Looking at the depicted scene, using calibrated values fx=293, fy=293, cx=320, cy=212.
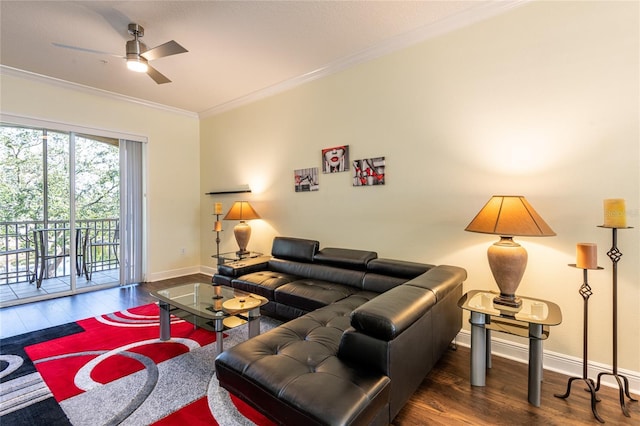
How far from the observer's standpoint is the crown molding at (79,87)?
3.64 m

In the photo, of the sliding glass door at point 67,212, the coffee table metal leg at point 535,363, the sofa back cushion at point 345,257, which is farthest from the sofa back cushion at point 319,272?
the sliding glass door at point 67,212

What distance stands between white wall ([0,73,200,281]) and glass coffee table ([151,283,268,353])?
95.8 inches

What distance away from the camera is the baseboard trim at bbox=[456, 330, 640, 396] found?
6.67ft

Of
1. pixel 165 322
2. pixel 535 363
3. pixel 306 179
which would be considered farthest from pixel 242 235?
pixel 535 363

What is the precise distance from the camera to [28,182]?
155 inches

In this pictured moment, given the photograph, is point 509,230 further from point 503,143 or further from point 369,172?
point 369,172

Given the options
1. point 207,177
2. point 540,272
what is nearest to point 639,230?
point 540,272

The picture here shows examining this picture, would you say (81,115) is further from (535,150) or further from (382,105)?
(535,150)

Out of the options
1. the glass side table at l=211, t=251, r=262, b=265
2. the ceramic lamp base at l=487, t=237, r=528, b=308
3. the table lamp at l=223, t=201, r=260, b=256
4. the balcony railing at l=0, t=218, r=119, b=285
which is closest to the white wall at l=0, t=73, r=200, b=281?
the balcony railing at l=0, t=218, r=119, b=285

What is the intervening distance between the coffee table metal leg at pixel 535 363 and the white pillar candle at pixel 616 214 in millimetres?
785

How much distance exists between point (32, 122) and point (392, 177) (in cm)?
467

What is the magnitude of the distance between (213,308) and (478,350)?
6.56 ft

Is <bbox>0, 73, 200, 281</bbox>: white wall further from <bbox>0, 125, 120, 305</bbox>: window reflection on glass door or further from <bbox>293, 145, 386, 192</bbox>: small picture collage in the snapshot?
<bbox>293, 145, 386, 192</bbox>: small picture collage

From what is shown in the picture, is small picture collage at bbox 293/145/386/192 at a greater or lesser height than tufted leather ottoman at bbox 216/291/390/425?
greater
